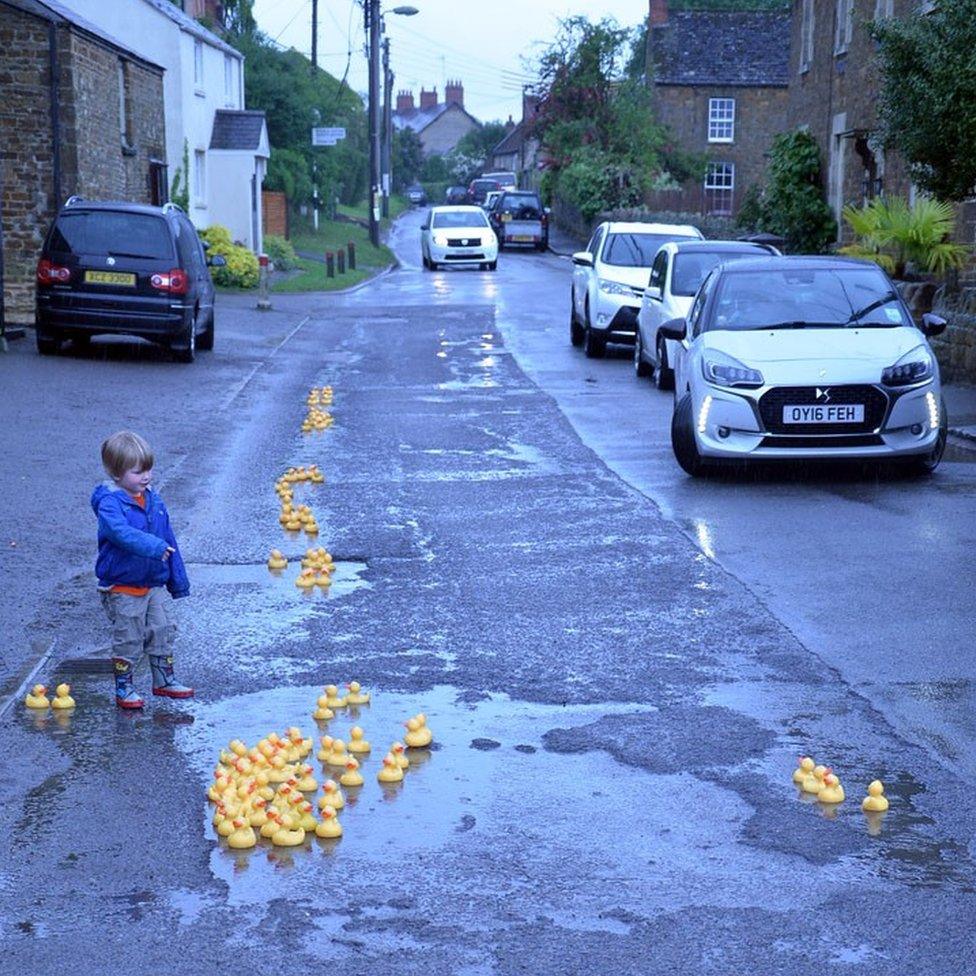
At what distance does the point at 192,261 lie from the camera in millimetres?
21297

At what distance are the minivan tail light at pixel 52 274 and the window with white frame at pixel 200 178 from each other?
2266 centimetres

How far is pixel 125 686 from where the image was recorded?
6.53m

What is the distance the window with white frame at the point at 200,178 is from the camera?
42812 millimetres

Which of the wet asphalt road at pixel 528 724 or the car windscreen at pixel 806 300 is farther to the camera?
the car windscreen at pixel 806 300

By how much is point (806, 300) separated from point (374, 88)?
150 feet

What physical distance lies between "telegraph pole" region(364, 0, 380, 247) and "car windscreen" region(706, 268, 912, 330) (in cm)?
4427

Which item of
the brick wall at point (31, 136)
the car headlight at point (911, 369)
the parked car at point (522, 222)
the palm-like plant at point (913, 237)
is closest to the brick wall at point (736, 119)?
the parked car at point (522, 222)

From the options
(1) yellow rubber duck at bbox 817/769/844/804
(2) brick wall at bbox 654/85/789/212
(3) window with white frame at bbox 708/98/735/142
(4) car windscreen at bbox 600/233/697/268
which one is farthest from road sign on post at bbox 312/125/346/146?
(1) yellow rubber duck at bbox 817/769/844/804

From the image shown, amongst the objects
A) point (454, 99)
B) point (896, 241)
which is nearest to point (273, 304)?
point (896, 241)

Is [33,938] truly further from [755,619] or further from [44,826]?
[755,619]

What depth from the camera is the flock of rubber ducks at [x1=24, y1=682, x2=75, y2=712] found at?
6.44 metres

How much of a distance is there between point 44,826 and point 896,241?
18.5 meters

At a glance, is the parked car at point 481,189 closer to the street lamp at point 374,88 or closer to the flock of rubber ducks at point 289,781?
the street lamp at point 374,88

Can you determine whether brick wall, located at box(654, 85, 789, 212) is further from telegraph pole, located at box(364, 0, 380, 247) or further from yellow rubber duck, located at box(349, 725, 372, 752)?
yellow rubber duck, located at box(349, 725, 372, 752)
